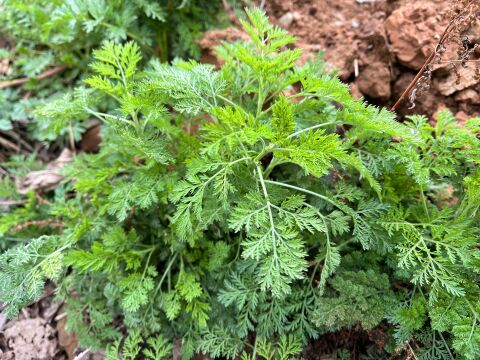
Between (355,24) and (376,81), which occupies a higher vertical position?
(355,24)

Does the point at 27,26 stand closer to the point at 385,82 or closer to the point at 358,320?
the point at 385,82

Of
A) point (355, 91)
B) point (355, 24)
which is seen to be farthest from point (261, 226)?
point (355, 24)

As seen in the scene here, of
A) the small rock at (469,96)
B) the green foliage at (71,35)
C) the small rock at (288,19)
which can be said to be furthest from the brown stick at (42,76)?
the small rock at (469,96)

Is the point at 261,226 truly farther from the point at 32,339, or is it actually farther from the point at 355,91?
the point at 32,339

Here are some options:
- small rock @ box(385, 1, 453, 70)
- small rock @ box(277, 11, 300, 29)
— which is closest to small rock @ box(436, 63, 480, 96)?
small rock @ box(385, 1, 453, 70)

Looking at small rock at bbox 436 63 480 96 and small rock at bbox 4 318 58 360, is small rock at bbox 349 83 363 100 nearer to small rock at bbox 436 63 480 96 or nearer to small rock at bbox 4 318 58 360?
small rock at bbox 436 63 480 96

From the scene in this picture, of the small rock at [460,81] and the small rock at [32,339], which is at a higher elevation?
the small rock at [460,81]

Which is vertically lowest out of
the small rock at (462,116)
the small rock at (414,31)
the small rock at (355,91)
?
the small rock at (355,91)

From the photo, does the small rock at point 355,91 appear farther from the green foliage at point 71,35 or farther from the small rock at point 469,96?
the green foliage at point 71,35
